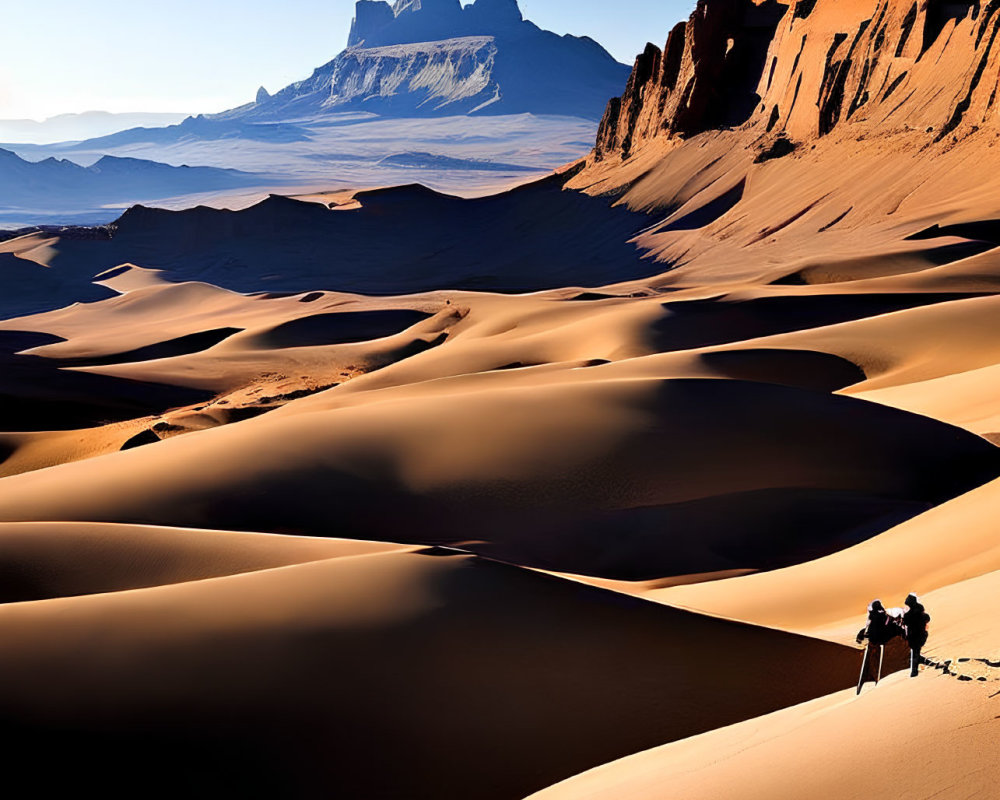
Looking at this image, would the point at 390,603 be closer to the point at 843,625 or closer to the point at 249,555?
the point at 249,555

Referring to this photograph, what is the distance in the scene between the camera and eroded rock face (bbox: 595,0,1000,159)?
36344 mm

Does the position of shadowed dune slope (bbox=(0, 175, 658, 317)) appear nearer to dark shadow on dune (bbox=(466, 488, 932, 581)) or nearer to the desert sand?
the desert sand

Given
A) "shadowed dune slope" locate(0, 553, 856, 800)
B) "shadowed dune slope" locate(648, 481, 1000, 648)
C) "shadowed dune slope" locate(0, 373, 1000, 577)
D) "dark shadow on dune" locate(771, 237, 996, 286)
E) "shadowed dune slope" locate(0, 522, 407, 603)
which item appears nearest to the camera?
"shadowed dune slope" locate(0, 553, 856, 800)

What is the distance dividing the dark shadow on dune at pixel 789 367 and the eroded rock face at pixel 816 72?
889 inches

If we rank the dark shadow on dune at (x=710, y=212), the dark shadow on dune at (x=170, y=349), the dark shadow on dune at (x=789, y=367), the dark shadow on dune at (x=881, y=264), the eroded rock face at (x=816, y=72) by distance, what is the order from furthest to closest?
the dark shadow on dune at (x=710, y=212), the eroded rock face at (x=816, y=72), the dark shadow on dune at (x=170, y=349), the dark shadow on dune at (x=881, y=264), the dark shadow on dune at (x=789, y=367)

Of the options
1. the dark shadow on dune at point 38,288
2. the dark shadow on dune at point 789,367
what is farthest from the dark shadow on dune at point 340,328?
the dark shadow on dune at point 38,288

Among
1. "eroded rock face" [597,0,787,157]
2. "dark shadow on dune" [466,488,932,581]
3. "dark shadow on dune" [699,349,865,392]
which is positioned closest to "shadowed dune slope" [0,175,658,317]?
"eroded rock face" [597,0,787,157]

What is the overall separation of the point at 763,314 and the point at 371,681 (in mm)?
19738

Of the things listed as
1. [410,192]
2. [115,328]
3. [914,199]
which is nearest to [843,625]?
[914,199]

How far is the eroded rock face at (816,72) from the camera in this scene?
36.3 meters

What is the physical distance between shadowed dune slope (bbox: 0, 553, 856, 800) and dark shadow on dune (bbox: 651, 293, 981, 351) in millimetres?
16448

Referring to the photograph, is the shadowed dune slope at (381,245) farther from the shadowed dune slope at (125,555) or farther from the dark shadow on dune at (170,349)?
the shadowed dune slope at (125,555)

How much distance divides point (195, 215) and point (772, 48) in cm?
3821

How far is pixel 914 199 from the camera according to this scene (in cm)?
3569
